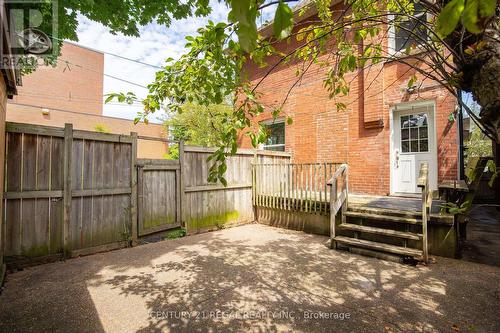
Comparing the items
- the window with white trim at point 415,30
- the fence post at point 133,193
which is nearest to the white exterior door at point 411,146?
the window with white trim at point 415,30

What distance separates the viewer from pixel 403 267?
12.5 ft

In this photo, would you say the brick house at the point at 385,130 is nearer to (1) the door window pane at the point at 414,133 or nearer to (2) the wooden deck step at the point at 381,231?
(1) the door window pane at the point at 414,133

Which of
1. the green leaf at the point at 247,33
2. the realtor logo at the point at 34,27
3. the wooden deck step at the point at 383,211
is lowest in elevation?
the wooden deck step at the point at 383,211

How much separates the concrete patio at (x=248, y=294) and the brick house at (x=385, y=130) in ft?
9.54

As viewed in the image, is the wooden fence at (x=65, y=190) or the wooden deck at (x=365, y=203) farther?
the wooden deck at (x=365, y=203)

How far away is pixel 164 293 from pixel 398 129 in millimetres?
6526

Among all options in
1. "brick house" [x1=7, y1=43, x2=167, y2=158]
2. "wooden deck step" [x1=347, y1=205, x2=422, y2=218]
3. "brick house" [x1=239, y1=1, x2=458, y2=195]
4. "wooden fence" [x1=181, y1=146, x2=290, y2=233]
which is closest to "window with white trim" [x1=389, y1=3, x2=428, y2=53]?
"brick house" [x1=239, y1=1, x2=458, y2=195]

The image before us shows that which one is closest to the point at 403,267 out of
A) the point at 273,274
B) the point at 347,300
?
the point at 347,300

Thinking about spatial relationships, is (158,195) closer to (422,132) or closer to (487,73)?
(487,73)

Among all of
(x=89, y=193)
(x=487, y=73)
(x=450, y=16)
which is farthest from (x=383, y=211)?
(x=89, y=193)

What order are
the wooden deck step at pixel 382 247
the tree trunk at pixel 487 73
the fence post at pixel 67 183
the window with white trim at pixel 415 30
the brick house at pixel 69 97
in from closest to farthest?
the tree trunk at pixel 487 73 → the window with white trim at pixel 415 30 → the wooden deck step at pixel 382 247 → the fence post at pixel 67 183 → the brick house at pixel 69 97

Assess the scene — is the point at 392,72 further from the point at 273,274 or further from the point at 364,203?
the point at 273,274

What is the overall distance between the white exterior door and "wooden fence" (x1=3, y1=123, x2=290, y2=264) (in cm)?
472

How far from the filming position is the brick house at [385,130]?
5945 mm
